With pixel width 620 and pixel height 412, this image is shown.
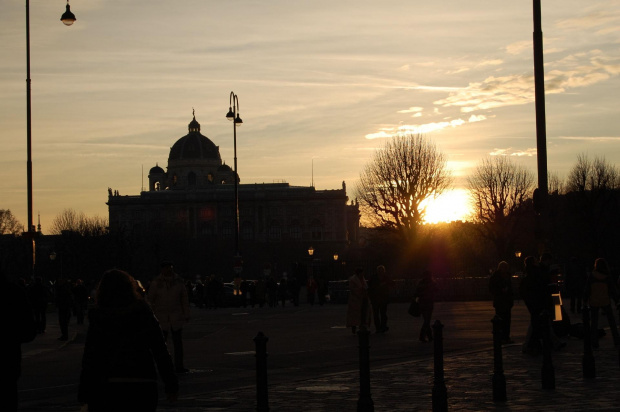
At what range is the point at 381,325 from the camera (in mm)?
27578

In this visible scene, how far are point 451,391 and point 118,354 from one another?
7.39 metres

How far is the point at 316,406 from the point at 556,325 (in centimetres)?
951

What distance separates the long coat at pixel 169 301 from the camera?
17.6 metres

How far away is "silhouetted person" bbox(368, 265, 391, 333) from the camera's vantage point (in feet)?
90.2

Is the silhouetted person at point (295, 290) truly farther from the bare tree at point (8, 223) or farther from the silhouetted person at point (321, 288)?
the bare tree at point (8, 223)

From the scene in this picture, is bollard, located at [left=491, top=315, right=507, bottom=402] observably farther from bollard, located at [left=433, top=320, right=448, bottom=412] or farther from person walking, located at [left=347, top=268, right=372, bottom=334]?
person walking, located at [left=347, top=268, right=372, bottom=334]

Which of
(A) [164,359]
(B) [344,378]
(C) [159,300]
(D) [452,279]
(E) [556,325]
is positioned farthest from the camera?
(D) [452,279]

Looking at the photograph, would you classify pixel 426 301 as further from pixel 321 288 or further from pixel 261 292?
pixel 261 292

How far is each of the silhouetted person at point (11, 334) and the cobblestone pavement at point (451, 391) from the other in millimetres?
5002

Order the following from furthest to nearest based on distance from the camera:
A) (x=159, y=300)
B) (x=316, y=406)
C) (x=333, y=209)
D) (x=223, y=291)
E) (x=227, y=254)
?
(x=333, y=209)
(x=227, y=254)
(x=223, y=291)
(x=159, y=300)
(x=316, y=406)

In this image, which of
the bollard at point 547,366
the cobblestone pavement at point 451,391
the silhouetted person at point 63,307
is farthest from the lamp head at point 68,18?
the bollard at point 547,366

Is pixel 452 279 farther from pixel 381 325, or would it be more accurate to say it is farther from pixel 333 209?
pixel 333 209

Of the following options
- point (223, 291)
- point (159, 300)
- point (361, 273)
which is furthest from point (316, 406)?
point (223, 291)

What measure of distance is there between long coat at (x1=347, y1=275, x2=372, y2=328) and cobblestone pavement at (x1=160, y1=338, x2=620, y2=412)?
688 cm
